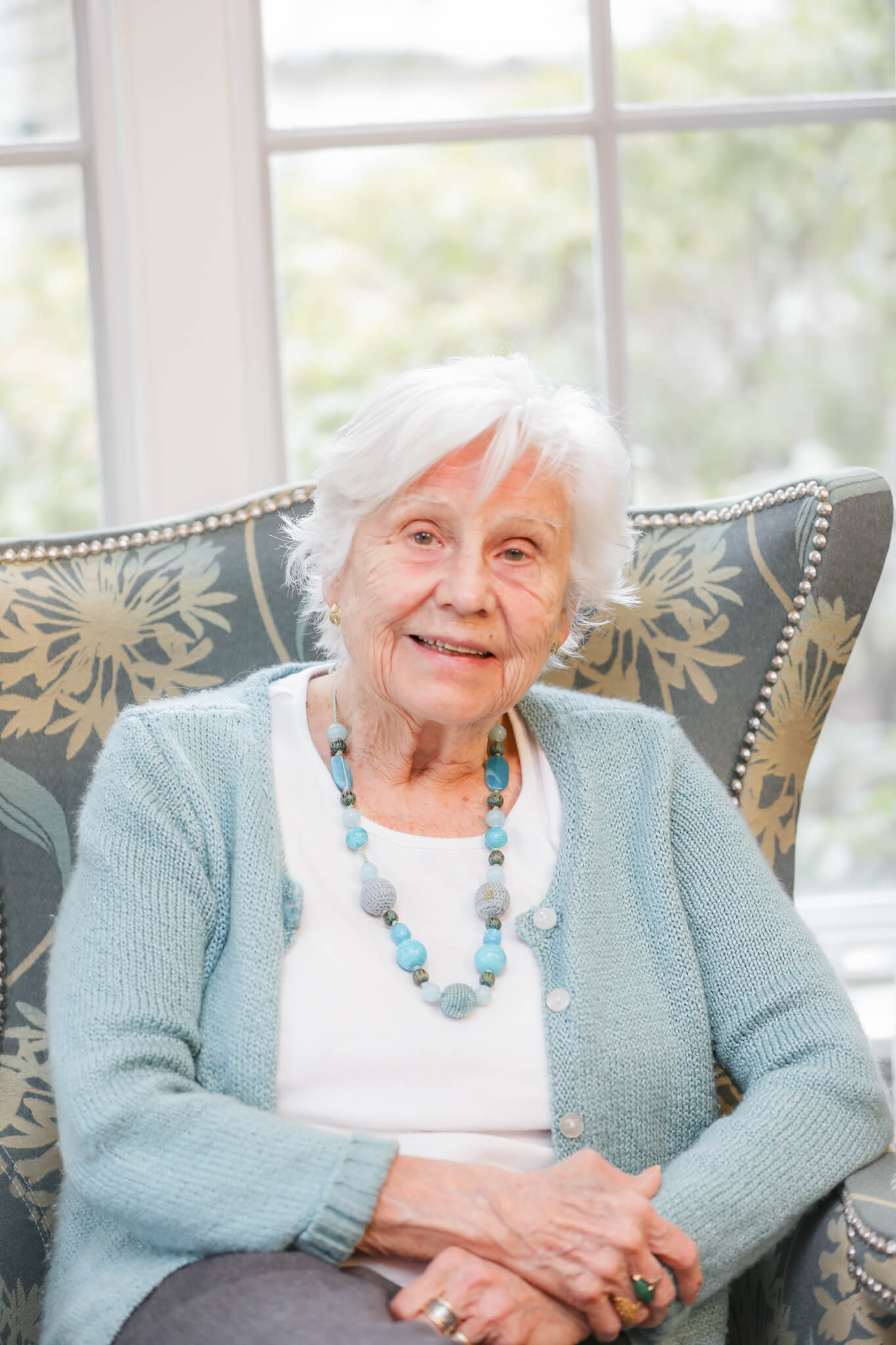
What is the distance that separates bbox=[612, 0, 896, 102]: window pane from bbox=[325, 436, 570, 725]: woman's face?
3.99 feet

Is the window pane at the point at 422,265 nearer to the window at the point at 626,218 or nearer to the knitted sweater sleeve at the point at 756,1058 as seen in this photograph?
the window at the point at 626,218

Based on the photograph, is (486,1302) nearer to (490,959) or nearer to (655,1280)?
(655,1280)

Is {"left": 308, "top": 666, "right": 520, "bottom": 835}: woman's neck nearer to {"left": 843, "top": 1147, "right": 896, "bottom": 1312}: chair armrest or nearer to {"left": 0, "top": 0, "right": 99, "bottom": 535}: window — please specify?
{"left": 843, "top": 1147, "right": 896, "bottom": 1312}: chair armrest

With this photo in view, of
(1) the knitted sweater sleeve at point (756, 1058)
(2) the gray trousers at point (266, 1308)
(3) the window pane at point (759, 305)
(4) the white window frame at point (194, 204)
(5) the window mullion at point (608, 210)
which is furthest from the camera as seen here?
(3) the window pane at point (759, 305)

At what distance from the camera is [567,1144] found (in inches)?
49.5

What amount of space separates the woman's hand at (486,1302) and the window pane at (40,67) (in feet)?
6.09

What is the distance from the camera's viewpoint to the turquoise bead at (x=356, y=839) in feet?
4.40

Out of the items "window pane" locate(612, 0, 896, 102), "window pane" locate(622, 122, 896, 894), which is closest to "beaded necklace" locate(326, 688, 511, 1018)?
"window pane" locate(622, 122, 896, 894)

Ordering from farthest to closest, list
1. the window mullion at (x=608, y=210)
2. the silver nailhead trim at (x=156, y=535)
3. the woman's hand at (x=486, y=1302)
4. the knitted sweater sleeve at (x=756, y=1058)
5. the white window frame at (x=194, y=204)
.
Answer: the window mullion at (x=608, y=210) → the white window frame at (x=194, y=204) → the silver nailhead trim at (x=156, y=535) → the knitted sweater sleeve at (x=756, y=1058) → the woman's hand at (x=486, y=1302)

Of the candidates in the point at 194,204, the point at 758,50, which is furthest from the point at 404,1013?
the point at 758,50

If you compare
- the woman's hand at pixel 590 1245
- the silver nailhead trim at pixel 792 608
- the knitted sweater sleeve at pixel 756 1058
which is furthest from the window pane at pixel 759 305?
the woman's hand at pixel 590 1245

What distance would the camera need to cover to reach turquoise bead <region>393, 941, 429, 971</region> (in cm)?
128

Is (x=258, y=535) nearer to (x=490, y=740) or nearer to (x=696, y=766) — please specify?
(x=490, y=740)

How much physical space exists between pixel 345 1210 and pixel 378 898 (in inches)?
12.8
